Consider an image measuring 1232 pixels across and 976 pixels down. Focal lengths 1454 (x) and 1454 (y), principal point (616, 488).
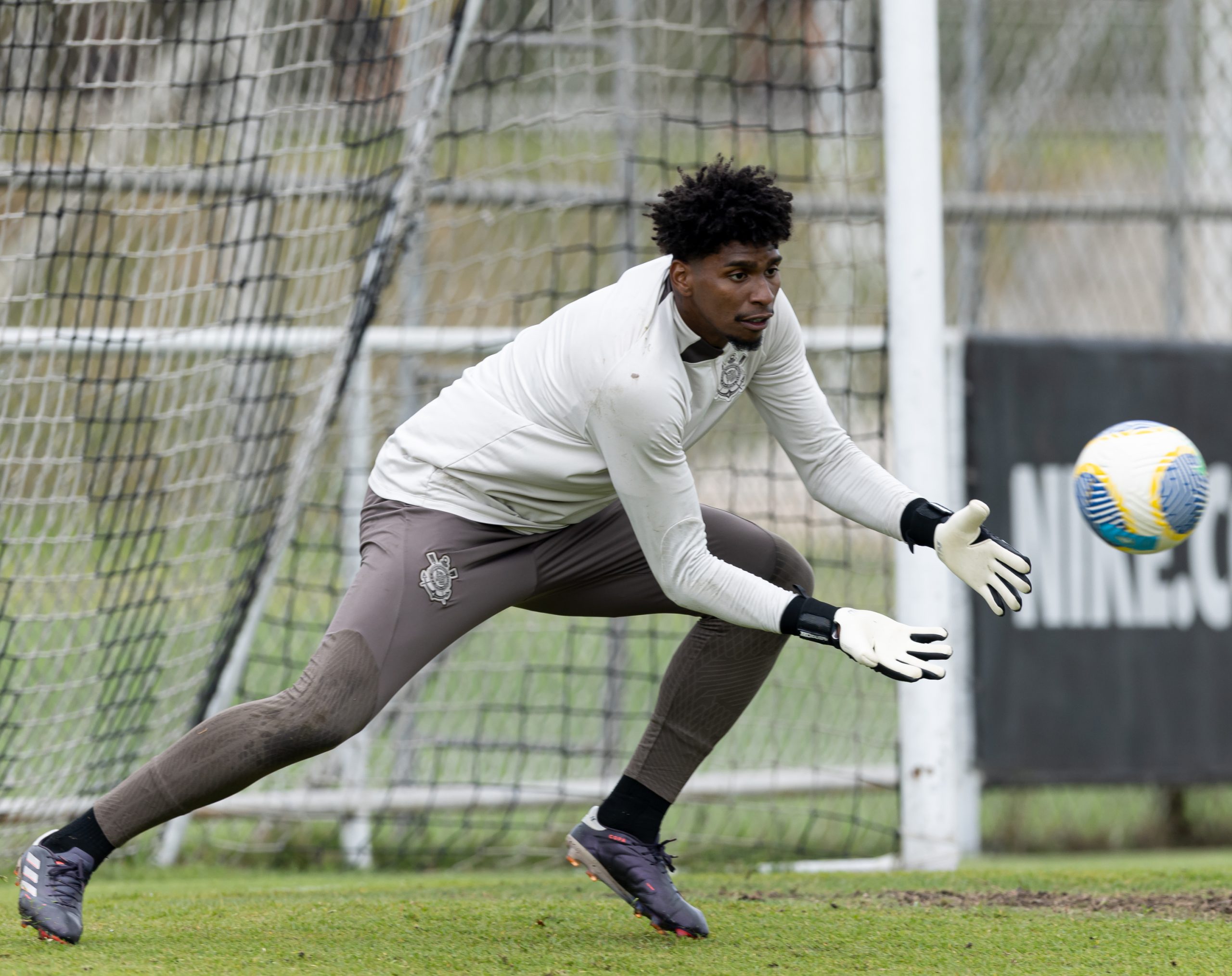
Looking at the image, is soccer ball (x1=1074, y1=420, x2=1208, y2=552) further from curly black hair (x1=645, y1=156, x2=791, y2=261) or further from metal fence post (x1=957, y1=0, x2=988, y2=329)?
metal fence post (x1=957, y1=0, x2=988, y2=329)

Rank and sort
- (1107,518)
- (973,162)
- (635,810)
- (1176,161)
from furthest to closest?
(1176,161) < (973,162) < (1107,518) < (635,810)

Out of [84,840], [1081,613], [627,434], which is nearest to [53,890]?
[84,840]

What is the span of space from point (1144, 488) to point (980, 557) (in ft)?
1.89

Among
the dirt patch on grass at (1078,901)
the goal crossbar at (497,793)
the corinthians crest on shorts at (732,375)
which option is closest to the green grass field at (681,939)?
the dirt patch on grass at (1078,901)

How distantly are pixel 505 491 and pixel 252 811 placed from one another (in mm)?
2482

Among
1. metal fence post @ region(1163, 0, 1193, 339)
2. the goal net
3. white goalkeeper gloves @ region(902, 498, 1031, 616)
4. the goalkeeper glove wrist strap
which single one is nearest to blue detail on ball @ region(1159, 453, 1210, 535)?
white goalkeeper gloves @ region(902, 498, 1031, 616)

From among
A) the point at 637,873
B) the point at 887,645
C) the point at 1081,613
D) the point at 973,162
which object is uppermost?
the point at 973,162

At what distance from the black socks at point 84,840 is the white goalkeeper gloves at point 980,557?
197 cm

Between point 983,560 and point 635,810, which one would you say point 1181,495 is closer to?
point 983,560

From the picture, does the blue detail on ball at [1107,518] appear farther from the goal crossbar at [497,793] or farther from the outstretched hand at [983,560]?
the goal crossbar at [497,793]

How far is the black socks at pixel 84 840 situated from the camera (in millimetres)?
3178

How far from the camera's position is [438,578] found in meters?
3.17

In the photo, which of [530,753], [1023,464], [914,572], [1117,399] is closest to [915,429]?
[914,572]

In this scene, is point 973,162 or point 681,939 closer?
point 681,939
